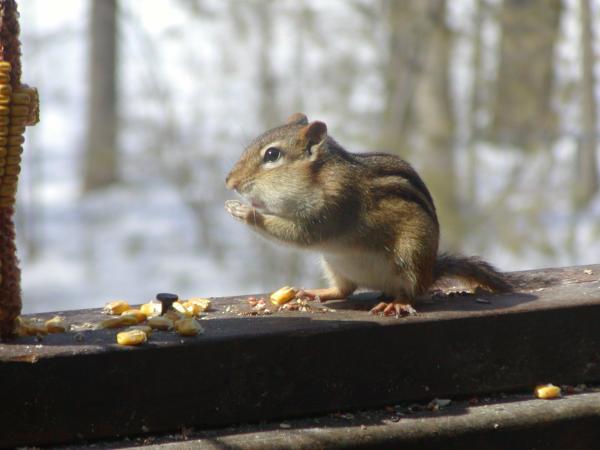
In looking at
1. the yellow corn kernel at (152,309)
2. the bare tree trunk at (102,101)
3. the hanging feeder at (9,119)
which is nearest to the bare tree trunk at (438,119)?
the bare tree trunk at (102,101)

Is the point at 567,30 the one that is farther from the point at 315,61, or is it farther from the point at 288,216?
the point at 288,216

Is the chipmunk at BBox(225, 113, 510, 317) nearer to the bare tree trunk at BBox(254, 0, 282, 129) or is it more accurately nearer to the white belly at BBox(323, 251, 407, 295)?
the white belly at BBox(323, 251, 407, 295)

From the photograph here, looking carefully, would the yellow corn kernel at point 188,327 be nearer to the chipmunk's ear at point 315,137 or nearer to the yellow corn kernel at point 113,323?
the yellow corn kernel at point 113,323

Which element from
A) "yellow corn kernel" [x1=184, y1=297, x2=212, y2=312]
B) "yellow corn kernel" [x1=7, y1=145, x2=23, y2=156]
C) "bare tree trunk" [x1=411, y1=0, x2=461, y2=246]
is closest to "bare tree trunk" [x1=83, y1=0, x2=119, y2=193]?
"bare tree trunk" [x1=411, y1=0, x2=461, y2=246]

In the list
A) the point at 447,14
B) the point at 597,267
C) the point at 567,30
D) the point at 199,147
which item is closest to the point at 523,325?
the point at 597,267

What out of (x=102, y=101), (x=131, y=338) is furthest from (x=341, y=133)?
(x=131, y=338)

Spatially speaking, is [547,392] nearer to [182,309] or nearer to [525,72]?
[182,309]
